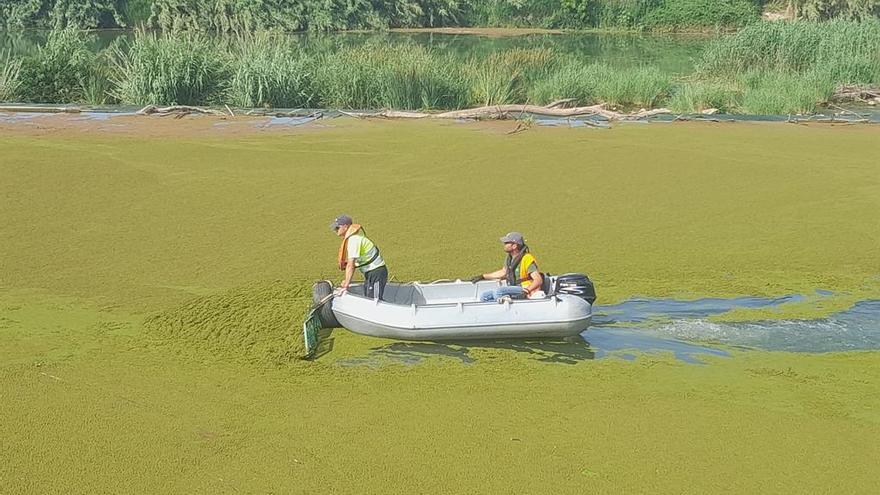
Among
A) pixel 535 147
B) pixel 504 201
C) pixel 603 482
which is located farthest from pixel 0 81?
pixel 603 482

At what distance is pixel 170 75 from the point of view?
19.4 m

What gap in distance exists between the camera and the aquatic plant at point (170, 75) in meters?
19.4

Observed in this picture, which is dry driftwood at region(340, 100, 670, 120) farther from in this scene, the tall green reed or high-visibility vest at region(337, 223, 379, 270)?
high-visibility vest at region(337, 223, 379, 270)

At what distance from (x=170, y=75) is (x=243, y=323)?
12.3m

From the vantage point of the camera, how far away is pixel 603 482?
5.80 metres

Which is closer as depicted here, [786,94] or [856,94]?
[786,94]

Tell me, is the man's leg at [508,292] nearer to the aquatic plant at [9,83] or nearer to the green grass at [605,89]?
the green grass at [605,89]

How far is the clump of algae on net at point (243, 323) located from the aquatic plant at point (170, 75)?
11.3 m

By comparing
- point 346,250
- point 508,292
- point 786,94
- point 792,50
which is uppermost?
point 792,50

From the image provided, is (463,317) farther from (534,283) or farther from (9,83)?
(9,83)

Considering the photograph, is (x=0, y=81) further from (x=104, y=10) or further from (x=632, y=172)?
(x=104, y=10)

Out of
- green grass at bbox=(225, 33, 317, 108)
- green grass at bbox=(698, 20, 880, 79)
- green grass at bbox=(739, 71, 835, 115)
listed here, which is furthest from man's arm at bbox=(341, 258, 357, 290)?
green grass at bbox=(698, 20, 880, 79)

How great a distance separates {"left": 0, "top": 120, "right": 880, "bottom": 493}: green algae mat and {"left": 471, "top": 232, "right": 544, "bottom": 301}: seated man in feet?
1.63

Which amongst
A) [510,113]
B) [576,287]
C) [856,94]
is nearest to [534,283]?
[576,287]
